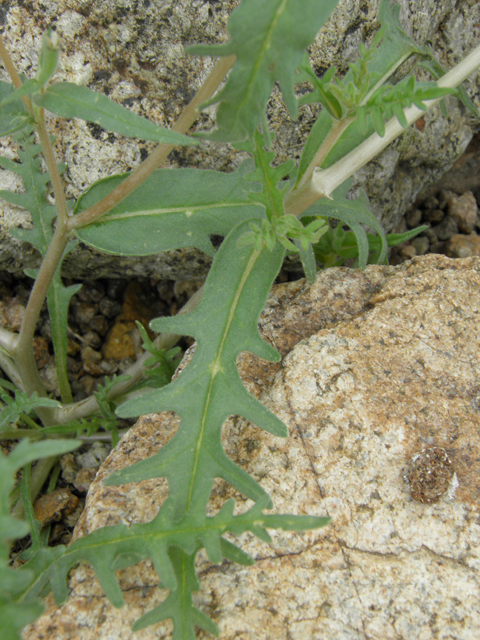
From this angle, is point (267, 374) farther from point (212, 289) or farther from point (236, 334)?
point (212, 289)

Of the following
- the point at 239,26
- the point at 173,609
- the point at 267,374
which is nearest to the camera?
the point at 239,26

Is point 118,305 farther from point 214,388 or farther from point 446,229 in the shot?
point 446,229

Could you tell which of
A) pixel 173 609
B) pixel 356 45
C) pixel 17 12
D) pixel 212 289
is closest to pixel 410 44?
pixel 356 45

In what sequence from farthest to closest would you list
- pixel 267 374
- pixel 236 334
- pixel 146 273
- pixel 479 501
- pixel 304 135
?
pixel 146 273 → pixel 304 135 → pixel 267 374 → pixel 236 334 → pixel 479 501

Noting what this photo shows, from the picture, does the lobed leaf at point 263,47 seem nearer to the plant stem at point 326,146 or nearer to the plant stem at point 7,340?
the plant stem at point 326,146

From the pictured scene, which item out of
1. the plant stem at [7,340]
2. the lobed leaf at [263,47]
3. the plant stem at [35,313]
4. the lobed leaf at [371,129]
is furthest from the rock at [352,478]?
the lobed leaf at [263,47]

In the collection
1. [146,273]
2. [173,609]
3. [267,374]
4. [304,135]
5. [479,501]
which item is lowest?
[173,609]

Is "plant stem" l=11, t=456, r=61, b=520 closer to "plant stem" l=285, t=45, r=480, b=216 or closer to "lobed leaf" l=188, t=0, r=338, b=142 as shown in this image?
"plant stem" l=285, t=45, r=480, b=216

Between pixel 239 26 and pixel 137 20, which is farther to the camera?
pixel 137 20
